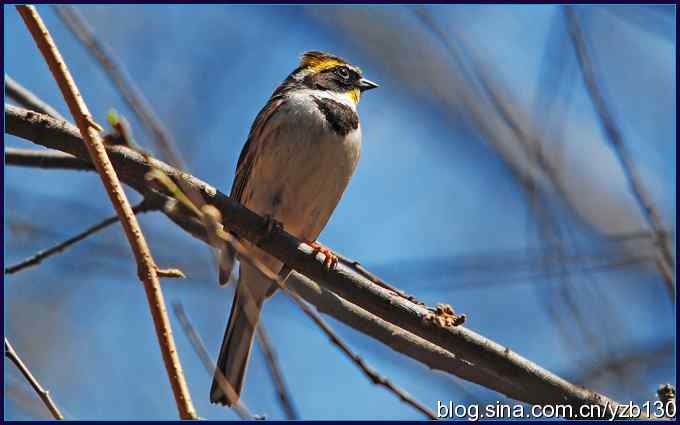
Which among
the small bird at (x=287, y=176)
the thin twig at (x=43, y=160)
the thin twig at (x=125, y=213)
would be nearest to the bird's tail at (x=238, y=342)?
the small bird at (x=287, y=176)

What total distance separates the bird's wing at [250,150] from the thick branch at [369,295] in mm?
1549

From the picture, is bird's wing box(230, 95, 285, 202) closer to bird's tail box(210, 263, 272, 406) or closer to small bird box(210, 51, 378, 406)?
small bird box(210, 51, 378, 406)

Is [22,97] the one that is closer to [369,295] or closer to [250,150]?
[250,150]

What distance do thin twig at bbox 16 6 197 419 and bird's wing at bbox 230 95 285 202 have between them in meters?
2.57

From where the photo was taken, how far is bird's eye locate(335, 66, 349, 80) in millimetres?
5594

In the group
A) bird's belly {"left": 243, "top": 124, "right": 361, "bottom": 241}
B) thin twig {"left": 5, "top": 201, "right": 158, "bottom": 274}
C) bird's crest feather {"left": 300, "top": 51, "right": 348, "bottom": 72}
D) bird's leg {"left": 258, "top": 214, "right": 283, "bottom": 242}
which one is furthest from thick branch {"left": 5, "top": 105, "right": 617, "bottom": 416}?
bird's crest feather {"left": 300, "top": 51, "right": 348, "bottom": 72}

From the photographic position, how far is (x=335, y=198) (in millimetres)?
4750

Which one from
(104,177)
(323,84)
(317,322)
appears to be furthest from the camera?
(323,84)

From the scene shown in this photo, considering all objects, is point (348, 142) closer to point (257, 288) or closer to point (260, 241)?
point (257, 288)

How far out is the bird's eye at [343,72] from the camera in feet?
18.4

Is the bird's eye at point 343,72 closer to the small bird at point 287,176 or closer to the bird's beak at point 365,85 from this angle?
the bird's beak at point 365,85

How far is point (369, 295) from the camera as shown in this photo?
10.1 ft

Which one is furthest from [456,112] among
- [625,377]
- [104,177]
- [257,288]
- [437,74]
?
[104,177]

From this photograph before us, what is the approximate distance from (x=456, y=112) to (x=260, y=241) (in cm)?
372
